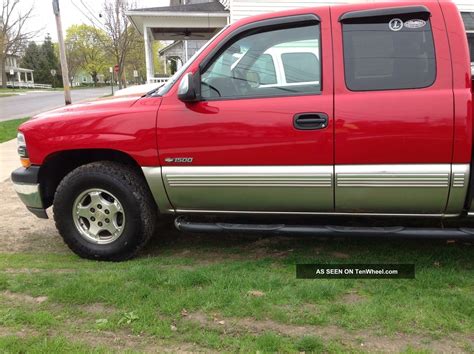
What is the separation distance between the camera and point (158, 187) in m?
3.96

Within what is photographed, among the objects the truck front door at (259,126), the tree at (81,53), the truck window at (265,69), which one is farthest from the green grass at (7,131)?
the tree at (81,53)

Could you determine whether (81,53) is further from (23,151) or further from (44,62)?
(23,151)

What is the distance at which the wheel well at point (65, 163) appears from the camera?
4168 mm

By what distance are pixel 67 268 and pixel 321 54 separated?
265cm

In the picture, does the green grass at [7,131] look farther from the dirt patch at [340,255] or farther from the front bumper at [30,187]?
the dirt patch at [340,255]

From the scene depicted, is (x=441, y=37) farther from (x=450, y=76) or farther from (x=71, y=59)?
(x=71, y=59)

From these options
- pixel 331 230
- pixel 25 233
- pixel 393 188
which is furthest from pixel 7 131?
pixel 393 188

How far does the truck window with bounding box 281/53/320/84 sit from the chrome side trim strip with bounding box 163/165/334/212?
676mm

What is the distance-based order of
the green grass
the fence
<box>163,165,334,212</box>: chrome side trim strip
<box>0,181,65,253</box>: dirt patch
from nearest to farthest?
<box>163,165,334,212</box>: chrome side trim strip, <box>0,181,65,253</box>: dirt patch, the green grass, the fence

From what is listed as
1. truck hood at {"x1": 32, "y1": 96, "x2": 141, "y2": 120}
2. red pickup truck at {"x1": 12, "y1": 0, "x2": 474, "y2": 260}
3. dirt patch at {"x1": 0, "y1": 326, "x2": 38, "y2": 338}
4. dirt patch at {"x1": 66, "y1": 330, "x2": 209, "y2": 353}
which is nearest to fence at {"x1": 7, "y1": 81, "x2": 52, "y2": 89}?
truck hood at {"x1": 32, "y1": 96, "x2": 141, "y2": 120}

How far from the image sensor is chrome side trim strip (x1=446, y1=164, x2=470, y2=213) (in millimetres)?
3448

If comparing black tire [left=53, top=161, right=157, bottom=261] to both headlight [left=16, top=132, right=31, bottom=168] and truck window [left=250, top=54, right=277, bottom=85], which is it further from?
truck window [left=250, top=54, right=277, bottom=85]

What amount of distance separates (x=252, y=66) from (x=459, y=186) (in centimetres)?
174

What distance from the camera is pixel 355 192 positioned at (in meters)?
3.63
